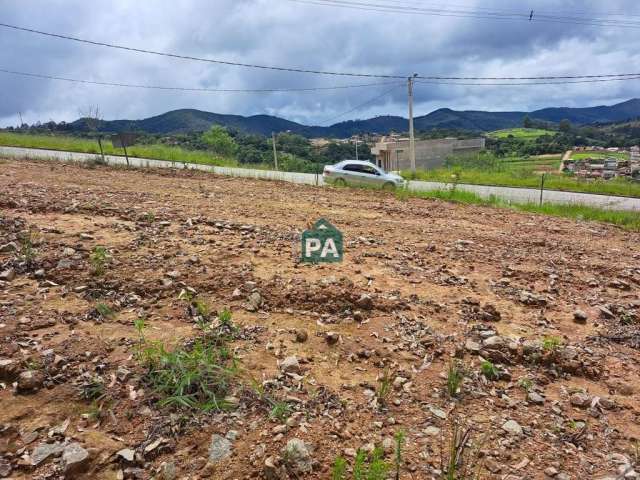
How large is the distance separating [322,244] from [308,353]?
2432mm

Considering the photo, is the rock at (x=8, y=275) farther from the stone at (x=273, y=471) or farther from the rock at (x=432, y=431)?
the rock at (x=432, y=431)

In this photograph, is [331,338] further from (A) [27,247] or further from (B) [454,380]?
(A) [27,247]

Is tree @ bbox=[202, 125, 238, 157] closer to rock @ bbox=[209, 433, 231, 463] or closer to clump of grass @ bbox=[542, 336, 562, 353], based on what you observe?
clump of grass @ bbox=[542, 336, 562, 353]

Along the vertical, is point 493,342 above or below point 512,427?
above

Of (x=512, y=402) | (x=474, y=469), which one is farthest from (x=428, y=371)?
(x=474, y=469)

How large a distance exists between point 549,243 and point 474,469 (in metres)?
4.88

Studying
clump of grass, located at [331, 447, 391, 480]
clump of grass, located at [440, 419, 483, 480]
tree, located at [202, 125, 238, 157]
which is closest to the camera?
clump of grass, located at [331, 447, 391, 480]

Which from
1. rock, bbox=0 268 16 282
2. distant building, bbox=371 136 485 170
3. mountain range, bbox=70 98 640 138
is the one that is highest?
mountain range, bbox=70 98 640 138

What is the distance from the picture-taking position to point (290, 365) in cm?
249

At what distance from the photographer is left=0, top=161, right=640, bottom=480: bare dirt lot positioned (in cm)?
191

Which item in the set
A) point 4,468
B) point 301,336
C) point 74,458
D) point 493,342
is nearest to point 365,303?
point 301,336

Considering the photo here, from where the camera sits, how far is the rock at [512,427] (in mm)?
2096

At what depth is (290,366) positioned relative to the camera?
8.16ft

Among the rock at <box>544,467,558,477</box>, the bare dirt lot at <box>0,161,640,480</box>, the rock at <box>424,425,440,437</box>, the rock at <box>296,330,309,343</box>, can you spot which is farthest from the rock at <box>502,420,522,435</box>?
the rock at <box>296,330,309,343</box>
